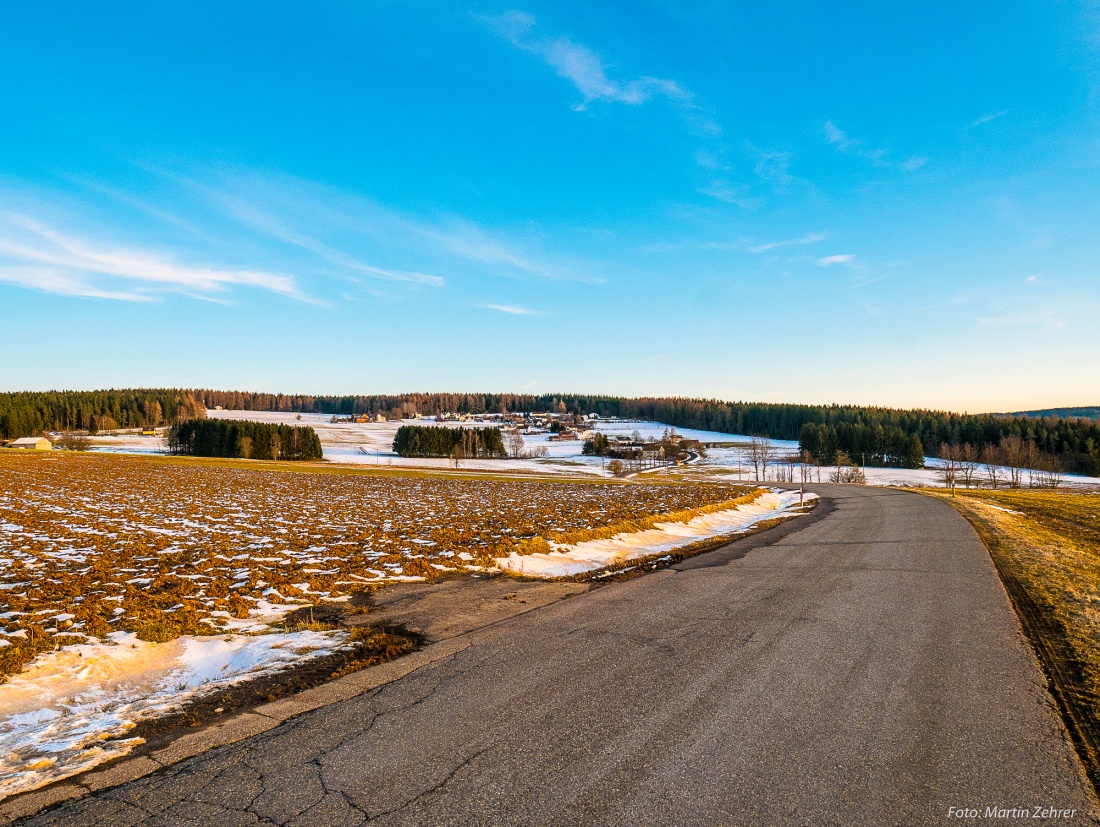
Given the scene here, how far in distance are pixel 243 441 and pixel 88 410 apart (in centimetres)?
7693

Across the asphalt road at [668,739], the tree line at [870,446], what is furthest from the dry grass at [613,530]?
the tree line at [870,446]

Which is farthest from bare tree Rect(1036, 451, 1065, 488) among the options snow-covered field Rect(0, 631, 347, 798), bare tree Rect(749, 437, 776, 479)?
snow-covered field Rect(0, 631, 347, 798)

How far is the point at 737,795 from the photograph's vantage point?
4.14m

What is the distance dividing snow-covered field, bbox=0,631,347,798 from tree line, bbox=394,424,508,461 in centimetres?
10746

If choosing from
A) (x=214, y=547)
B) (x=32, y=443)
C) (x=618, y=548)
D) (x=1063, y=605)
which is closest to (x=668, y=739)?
(x=1063, y=605)

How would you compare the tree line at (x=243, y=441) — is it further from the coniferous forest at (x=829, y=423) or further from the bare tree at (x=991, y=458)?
the bare tree at (x=991, y=458)

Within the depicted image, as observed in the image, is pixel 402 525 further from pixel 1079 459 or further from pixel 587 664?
pixel 1079 459

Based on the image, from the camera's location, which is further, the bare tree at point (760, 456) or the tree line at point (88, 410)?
the tree line at point (88, 410)

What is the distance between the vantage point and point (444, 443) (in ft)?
396

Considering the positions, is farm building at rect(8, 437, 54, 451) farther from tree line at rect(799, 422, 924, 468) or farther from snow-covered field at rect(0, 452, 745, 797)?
tree line at rect(799, 422, 924, 468)

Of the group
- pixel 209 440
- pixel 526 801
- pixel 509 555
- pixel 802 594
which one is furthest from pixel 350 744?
pixel 209 440

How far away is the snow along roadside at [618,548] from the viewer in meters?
13.6

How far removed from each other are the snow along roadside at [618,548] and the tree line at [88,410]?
145m

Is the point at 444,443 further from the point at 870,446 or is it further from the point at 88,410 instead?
the point at 88,410
